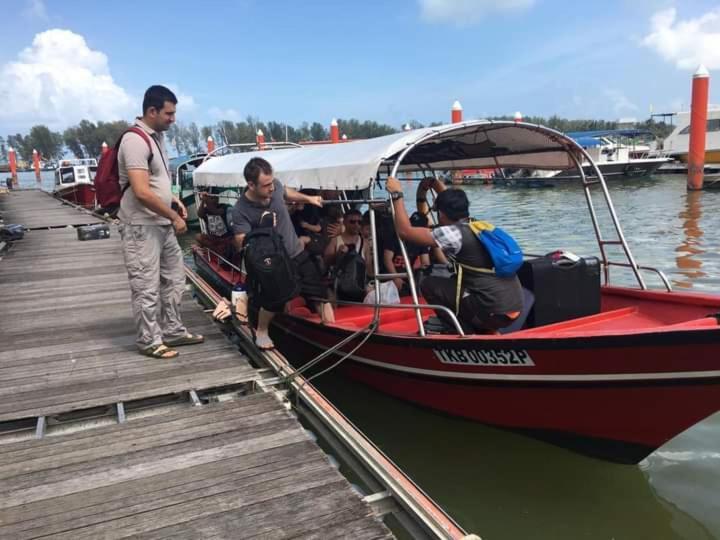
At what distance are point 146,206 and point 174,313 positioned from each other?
1121mm

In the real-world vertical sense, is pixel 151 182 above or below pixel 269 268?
above

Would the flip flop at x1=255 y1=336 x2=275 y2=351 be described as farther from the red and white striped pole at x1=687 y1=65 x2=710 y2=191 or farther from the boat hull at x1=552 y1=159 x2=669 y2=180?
the boat hull at x1=552 y1=159 x2=669 y2=180

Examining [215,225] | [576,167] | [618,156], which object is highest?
[618,156]

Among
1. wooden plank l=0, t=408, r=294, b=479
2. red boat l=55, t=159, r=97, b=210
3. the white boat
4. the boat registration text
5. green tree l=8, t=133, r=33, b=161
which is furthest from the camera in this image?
green tree l=8, t=133, r=33, b=161

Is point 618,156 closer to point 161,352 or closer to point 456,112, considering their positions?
point 456,112

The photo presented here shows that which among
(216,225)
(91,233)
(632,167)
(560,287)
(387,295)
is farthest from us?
(632,167)

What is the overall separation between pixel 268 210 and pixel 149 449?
2310 millimetres

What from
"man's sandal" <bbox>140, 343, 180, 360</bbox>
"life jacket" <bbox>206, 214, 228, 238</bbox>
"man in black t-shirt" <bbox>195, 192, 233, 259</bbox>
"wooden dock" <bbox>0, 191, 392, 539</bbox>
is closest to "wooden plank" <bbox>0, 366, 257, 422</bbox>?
"wooden dock" <bbox>0, 191, 392, 539</bbox>

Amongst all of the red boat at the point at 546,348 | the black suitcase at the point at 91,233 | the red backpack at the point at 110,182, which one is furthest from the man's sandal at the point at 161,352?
the black suitcase at the point at 91,233

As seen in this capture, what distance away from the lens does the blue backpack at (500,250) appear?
12.7ft

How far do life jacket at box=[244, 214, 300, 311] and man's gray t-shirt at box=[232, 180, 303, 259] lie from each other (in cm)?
17

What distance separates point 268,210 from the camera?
4879mm

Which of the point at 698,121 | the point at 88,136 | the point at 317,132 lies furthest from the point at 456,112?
the point at 88,136

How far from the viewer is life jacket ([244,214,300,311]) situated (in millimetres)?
4539
